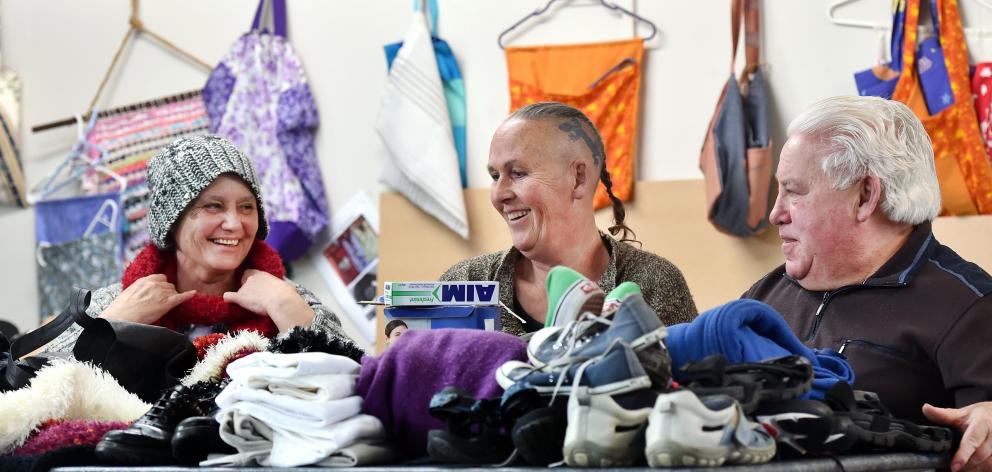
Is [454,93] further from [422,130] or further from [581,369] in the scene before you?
[581,369]

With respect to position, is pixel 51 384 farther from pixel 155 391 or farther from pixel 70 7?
pixel 70 7

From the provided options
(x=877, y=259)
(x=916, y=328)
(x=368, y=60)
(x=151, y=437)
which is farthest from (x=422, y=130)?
(x=151, y=437)

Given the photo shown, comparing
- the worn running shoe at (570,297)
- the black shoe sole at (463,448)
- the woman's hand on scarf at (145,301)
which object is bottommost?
the woman's hand on scarf at (145,301)

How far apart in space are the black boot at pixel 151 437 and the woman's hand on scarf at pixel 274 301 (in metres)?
1.10

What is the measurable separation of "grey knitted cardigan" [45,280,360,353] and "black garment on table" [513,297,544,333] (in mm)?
418

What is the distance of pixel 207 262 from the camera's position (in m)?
2.76

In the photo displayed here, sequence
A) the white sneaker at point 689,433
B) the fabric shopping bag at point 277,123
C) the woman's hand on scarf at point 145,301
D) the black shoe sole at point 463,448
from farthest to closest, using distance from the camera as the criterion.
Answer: the fabric shopping bag at point 277,123
the woman's hand on scarf at point 145,301
the black shoe sole at point 463,448
the white sneaker at point 689,433

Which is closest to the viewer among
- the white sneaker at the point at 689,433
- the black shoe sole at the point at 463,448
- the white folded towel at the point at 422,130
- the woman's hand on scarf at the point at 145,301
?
the white sneaker at the point at 689,433

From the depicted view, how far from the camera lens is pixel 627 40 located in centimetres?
405

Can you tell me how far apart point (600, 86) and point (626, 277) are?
5.63 ft

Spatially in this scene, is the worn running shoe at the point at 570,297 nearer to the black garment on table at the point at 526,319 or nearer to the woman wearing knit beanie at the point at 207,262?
the black garment on table at the point at 526,319

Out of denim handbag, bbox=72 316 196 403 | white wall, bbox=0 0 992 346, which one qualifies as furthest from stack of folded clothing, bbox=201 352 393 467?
white wall, bbox=0 0 992 346

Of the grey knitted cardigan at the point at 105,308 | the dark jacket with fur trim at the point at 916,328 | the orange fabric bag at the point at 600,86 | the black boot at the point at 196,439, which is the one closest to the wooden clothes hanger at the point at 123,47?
the orange fabric bag at the point at 600,86

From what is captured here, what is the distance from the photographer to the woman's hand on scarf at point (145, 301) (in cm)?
256
